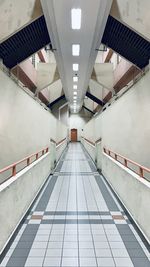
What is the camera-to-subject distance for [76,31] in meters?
4.37

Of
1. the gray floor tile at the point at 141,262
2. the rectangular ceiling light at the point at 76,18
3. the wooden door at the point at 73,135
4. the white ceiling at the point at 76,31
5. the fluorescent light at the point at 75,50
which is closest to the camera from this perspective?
the gray floor tile at the point at 141,262

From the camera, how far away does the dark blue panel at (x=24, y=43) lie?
4.55 meters

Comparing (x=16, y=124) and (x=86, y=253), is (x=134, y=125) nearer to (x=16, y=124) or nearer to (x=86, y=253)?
(x=16, y=124)

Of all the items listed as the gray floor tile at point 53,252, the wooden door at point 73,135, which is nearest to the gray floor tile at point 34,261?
the gray floor tile at point 53,252

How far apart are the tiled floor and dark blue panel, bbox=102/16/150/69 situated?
363 cm

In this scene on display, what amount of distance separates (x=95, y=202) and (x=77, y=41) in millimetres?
3957

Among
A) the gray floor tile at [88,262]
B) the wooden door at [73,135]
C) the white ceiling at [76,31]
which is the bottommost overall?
the gray floor tile at [88,262]

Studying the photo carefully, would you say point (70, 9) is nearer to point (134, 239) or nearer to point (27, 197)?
point (27, 197)

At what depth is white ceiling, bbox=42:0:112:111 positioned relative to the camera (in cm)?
348

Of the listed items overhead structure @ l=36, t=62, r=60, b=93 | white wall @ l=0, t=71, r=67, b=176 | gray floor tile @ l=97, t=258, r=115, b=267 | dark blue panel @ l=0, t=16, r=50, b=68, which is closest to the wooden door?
overhead structure @ l=36, t=62, r=60, b=93

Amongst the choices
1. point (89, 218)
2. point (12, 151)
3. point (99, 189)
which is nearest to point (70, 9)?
point (12, 151)

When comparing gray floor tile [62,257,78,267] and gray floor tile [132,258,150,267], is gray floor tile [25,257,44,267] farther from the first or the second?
gray floor tile [132,258,150,267]

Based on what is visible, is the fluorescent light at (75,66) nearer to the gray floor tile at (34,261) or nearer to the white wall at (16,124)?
the white wall at (16,124)

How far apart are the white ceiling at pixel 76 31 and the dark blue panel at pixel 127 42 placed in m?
0.38
